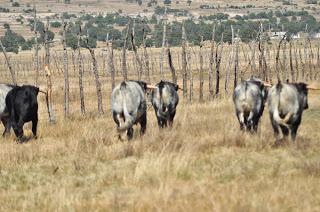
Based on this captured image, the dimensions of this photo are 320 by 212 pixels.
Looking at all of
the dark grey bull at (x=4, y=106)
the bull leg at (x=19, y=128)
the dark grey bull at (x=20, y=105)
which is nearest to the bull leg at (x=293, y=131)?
the dark grey bull at (x=20, y=105)

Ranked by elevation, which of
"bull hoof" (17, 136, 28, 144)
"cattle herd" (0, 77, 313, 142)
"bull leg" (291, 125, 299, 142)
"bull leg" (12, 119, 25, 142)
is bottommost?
"bull hoof" (17, 136, 28, 144)

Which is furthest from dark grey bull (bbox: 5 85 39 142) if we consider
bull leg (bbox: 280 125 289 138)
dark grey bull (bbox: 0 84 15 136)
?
bull leg (bbox: 280 125 289 138)

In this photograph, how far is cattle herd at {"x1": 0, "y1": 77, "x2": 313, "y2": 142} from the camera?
41.9ft

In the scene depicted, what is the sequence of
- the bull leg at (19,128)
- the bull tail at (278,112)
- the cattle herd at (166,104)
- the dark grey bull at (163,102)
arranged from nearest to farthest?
the bull tail at (278,112)
the cattle herd at (166,104)
the bull leg at (19,128)
the dark grey bull at (163,102)

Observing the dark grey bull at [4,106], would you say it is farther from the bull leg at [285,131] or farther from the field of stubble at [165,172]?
the bull leg at [285,131]

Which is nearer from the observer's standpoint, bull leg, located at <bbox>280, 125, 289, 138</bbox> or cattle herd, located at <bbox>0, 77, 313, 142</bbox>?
cattle herd, located at <bbox>0, 77, 313, 142</bbox>

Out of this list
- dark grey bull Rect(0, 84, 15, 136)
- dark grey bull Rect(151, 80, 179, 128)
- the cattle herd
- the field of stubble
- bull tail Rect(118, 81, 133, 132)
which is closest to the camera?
the field of stubble

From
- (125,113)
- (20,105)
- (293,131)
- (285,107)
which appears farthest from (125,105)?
(293,131)

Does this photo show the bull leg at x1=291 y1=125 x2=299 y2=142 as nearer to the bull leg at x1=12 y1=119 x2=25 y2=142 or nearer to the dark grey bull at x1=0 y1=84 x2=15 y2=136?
the bull leg at x1=12 y1=119 x2=25 y2=142

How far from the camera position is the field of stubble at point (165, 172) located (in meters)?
8.02

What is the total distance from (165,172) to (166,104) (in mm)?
5747

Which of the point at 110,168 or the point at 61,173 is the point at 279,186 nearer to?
the point at 110,168

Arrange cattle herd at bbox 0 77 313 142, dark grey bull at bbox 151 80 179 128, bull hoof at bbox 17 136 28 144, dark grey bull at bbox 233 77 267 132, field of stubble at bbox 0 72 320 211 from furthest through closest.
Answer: dark grey bull at bbox 151 80 179 128 → bull hoof at bbox 17 136 28 144 → dark grey bull at bbox 233 77 267 132 → cattle herd at bbox 0 77 313 142 → field of stubble at bbox 0 72 320 211

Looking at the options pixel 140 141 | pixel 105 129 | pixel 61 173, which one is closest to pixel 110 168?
pixel 61 173
